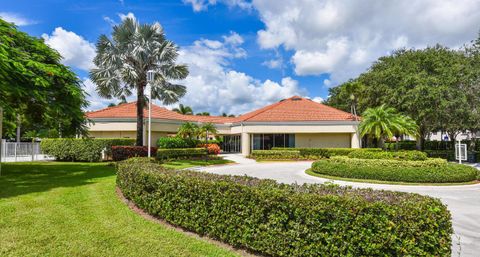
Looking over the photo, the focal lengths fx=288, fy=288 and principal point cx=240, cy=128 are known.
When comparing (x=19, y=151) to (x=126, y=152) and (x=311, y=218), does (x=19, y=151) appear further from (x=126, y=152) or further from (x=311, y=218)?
(x=311, y=218)

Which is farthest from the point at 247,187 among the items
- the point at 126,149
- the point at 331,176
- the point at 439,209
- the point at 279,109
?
the point at 279,109

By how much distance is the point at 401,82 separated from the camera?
26234 mm

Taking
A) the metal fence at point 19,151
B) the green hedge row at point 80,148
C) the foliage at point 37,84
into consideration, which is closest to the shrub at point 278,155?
the green hedge row at point 80,148

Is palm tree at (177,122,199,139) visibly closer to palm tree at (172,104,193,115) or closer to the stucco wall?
the stucco wall

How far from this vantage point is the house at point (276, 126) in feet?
91.4

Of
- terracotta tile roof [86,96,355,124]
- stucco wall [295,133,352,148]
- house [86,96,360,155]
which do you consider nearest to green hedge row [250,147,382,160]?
house [86,96,360,155]

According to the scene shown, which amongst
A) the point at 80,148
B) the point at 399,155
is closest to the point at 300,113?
the point at 399,155

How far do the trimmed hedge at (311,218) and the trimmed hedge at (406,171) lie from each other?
33.5 ft

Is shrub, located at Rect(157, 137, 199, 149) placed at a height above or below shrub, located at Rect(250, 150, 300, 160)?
above

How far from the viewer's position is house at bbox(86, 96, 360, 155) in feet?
91.4

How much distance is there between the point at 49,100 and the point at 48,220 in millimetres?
9633

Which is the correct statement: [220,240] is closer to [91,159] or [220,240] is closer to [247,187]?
[247,187]

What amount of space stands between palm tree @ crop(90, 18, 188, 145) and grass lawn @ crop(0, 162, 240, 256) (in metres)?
12.6

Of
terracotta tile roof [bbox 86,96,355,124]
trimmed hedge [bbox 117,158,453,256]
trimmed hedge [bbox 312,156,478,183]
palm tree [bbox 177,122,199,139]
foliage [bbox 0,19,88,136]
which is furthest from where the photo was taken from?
terracotta tile roof [bbox 86,96,355,124]
